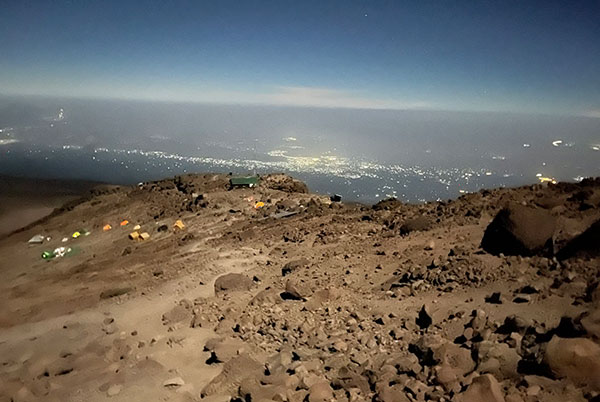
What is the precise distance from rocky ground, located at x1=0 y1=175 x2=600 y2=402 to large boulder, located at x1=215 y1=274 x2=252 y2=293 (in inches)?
1.2

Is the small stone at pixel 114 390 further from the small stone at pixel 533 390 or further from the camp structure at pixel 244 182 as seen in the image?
the camp structure at pixel 244 182

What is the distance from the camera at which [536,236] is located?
633 centimetres

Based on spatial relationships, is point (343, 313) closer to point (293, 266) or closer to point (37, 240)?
point (293, 266)

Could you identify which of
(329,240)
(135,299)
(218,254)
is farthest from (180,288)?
(329,240)

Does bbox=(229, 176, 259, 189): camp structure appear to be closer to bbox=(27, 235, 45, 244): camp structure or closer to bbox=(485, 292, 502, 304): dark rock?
bbox=(27, 235, 45, 244): camp structure

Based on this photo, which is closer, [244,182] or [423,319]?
[423,319]

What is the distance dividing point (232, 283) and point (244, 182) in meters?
10.5

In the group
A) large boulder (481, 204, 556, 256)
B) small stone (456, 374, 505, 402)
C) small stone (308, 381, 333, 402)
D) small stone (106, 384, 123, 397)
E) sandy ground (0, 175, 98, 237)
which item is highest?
large boulder (481, 204, 556, 256)

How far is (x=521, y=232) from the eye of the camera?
6.45m

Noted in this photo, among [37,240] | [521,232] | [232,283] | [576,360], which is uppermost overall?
[521,232]

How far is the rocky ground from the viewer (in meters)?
4.07

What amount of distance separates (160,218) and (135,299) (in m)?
8.13

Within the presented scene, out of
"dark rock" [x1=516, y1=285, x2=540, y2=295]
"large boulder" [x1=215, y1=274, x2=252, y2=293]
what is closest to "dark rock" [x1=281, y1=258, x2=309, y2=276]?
"large boulder" [x1=215, y1=274, x2=252, y2=293]

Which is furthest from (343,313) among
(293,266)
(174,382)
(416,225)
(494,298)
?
(416,225)
